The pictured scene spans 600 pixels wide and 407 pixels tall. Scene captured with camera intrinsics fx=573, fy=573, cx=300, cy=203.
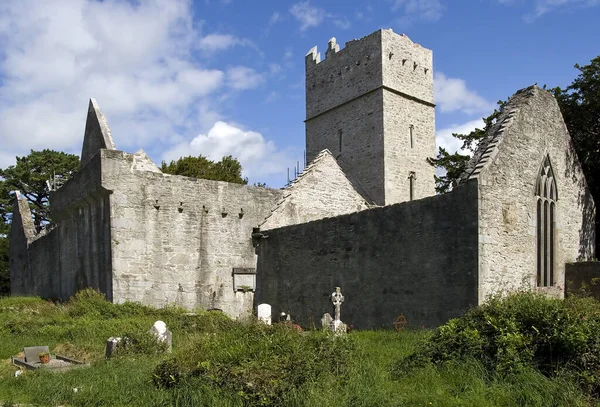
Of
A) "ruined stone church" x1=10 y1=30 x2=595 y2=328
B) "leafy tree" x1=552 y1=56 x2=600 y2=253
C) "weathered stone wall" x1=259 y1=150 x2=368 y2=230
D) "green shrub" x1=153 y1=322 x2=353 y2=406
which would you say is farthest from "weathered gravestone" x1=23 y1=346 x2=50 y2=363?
"leafy tree" x1=552 y1=56 x2=600 y2=253

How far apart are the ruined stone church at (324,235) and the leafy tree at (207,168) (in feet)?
52.6

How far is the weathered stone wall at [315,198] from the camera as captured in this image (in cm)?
1938

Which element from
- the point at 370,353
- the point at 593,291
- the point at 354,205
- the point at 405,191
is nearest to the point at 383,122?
the point at 405,191

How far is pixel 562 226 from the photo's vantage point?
14.9 m

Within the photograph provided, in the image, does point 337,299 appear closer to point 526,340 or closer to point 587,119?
point 526,340

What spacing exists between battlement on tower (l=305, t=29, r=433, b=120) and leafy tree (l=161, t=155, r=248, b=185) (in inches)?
402

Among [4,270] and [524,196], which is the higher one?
[524,196]

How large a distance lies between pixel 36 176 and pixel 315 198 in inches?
1471

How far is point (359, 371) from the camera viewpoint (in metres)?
8.10

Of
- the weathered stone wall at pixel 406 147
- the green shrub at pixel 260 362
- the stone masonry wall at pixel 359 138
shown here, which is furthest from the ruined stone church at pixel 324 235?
the weathered stone wall at pixel 406 147

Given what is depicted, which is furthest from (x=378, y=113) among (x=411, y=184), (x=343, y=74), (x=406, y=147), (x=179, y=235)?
(x=179, y=235)

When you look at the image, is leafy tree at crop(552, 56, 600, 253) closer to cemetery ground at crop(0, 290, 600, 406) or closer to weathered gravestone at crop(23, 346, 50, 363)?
cemetery ground at crop(0, 290, 600, 406)

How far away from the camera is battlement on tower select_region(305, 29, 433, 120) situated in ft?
104

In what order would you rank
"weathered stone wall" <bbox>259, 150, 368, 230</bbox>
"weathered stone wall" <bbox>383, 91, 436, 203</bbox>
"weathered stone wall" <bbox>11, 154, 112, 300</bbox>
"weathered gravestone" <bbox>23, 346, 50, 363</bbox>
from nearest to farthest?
"weathered gravestone" <bbox>23, 346, 50, 363</bbox> → "weathered stone wall" <bbox>11, 154, 112, 300</bbox> → "weathered stone wall" <bbox>259, 150, 368, 230</bbox> → "weathered stone wall" <bbox>383, 91, 436, 203</bbox>
